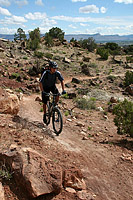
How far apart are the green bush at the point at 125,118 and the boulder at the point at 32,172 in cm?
399

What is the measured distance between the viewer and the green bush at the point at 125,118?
640cm

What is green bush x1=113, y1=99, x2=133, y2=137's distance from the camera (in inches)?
252

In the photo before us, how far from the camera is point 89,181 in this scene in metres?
3.67

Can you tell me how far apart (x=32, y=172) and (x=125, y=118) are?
456cm

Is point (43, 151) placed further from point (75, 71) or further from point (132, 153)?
point (75, 71)

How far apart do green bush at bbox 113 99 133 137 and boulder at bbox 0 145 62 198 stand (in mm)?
3992

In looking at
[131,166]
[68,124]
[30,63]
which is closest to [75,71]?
[30,63]

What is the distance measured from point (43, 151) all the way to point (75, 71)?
18.8 m

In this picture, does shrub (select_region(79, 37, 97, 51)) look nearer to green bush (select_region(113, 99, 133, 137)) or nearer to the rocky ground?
the rocky ground

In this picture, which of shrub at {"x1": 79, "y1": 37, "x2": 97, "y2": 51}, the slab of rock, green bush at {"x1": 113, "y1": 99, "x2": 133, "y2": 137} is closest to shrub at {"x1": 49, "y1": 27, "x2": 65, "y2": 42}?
shrub at {"x1": 79, "y1": 37, "x2": 97, "y2": 51}

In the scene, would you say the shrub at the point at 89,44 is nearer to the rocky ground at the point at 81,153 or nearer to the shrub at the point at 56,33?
the shrub at the point at 56,33

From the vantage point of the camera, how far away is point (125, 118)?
6547 mm

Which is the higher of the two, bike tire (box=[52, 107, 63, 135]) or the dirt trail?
bike tire (box=[52, 107, 63, 135])

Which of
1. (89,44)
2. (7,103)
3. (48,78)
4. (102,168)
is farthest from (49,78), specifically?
(89,44)
